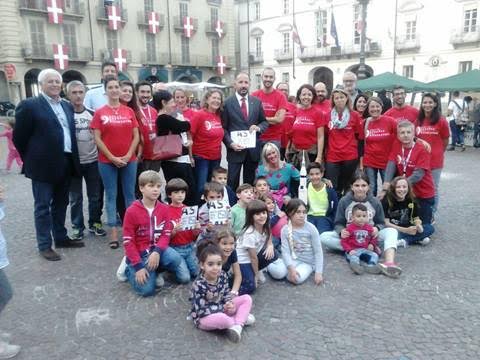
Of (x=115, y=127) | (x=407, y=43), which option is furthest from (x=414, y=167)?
(x=407, y=43)

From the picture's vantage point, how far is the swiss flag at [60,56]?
93.2 feet

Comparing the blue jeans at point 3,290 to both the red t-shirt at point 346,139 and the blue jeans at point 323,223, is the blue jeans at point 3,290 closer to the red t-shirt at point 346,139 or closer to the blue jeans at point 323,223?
the blue jeans at point 323,223

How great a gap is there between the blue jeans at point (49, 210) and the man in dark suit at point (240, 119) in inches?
81.5

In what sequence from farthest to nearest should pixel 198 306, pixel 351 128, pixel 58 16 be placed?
pixel 58 16, pixel 351 128, pixel 198 306

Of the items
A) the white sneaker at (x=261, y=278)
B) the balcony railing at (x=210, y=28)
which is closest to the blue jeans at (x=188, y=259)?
the white sneaker at (x=261, y=278)

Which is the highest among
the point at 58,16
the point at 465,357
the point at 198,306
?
the point at 58,16

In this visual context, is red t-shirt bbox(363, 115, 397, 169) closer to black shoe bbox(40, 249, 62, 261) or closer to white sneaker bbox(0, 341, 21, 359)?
black shoe bbox(40, 249, 62, 261)

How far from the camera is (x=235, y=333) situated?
3.11 m

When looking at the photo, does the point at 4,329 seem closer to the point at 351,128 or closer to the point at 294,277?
the point at 294,277

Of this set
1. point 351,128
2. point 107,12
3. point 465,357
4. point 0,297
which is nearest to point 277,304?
point 465,357

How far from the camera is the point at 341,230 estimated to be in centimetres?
477

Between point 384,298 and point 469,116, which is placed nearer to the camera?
point 384,298

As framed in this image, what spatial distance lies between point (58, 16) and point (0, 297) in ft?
97.8

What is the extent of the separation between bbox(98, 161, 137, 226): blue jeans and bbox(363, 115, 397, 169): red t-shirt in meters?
3.09
